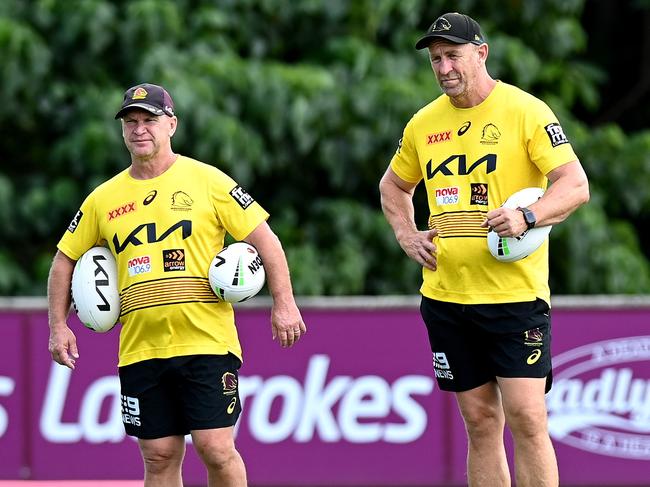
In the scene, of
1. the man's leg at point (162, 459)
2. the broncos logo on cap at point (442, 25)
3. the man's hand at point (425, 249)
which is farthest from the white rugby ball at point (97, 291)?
the broncos logo on cap at point (442, 25)

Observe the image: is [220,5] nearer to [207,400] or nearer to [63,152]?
[63,152]

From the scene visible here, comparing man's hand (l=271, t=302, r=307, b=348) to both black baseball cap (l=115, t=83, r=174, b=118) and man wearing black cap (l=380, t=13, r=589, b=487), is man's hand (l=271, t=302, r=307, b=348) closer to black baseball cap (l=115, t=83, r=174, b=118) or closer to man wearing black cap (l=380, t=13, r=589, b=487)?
man wearing black cap (l=380, t=13, r=589, b=487)

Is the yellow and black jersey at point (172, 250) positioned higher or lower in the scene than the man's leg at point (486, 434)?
Answer: higher

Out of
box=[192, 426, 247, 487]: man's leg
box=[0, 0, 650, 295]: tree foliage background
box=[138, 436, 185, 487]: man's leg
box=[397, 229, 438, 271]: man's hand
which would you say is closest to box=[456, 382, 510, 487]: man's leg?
box=[397, 229, 438, 271]: man's hand

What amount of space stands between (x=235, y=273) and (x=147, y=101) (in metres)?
0.84

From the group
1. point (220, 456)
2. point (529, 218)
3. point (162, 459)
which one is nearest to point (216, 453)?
point (220, 456)

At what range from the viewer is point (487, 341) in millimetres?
6258

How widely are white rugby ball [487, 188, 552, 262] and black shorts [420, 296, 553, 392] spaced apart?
0.25 metres

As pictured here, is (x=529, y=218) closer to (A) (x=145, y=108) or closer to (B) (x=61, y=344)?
(A) (x=145, y=108)

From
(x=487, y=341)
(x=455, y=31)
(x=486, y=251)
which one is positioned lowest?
(x=487, y=341)

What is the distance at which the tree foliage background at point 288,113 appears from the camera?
13.0m

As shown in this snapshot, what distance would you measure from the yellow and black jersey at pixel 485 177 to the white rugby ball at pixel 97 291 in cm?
146

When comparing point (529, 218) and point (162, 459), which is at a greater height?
point (529, 218)

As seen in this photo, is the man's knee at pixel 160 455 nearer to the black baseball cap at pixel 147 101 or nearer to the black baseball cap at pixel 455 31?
the black baseball cap at pixel 147 101
